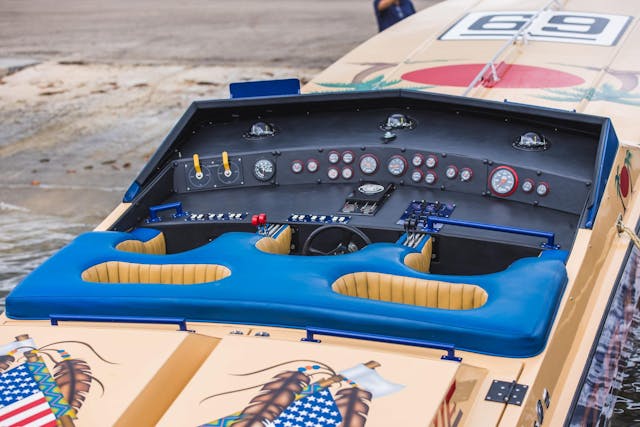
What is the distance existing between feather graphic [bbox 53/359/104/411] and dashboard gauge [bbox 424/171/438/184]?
2919mm

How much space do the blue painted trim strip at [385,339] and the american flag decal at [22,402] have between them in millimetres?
1142

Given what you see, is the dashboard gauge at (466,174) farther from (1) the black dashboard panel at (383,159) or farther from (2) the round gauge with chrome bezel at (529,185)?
(2) the round gauge with chrome bezel at (529,185)

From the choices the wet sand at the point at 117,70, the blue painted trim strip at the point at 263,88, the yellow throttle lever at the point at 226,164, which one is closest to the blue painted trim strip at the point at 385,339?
the yellow throttle lever at the point at 226,164

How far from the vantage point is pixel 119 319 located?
4152mm

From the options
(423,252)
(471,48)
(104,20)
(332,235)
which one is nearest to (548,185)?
(423,252)

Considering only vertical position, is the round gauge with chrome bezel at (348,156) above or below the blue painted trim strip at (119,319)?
above

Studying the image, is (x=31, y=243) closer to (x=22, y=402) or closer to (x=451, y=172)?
(x=451, y=172)

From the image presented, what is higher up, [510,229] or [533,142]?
[533,142]

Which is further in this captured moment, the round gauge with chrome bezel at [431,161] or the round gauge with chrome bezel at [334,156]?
the round gauge with chrome bezel at [334,156]

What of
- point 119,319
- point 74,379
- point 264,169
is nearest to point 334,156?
point 264,169

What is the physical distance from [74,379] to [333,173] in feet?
9.72

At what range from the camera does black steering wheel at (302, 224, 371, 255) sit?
5.10m

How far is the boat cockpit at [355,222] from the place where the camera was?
409cm

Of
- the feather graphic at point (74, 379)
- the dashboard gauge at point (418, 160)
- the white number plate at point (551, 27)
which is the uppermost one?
the white number plate at point (551, 27)
